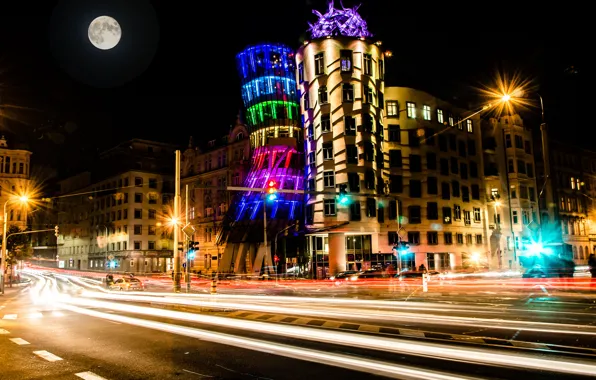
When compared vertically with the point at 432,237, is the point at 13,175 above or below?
above

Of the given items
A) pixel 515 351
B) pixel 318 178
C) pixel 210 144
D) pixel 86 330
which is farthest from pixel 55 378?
pixel 210 144

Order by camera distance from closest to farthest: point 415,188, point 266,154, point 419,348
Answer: point 419,348 < point 415,188 < point 266,154

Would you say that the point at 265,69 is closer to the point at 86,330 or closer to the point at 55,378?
the point at 86,330

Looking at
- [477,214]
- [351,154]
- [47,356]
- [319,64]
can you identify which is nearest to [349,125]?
[351,154]

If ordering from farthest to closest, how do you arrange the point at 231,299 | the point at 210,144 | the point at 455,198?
1. the point at 210,144
2. the point at 455,198
3. the point at 231,299

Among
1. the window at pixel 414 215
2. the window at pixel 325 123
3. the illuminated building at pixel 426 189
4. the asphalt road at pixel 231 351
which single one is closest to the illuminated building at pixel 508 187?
the illuminated building at pixel 426 189

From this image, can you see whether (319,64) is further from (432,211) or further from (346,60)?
(432,211)

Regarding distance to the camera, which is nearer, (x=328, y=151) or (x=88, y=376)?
(x=88, y=376)

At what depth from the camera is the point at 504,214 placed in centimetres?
6334

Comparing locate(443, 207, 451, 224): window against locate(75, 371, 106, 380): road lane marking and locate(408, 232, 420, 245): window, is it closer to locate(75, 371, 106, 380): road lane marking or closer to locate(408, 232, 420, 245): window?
locate(408, 232, 420, 245): window

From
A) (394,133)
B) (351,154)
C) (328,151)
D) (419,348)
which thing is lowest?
(419,348)

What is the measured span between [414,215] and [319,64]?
65.2 feet

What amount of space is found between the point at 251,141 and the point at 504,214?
3470 centimetres

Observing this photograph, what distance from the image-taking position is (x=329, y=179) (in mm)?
49094
